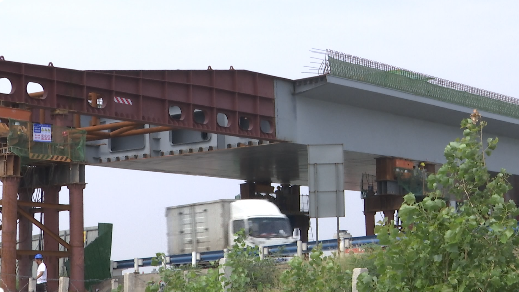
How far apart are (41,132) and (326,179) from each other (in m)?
11.3

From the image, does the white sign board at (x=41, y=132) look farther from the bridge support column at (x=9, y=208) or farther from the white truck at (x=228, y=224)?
the white truck at (x=228, y=224)

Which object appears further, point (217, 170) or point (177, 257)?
point (217, 170)

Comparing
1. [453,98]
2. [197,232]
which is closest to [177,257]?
[197,232]

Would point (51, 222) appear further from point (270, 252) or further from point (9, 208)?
point (270, 252)

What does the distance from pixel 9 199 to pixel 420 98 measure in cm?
2102

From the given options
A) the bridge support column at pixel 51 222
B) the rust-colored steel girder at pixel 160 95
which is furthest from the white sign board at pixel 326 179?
the bridge support column at pixel 51 222

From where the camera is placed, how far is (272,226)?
117ft

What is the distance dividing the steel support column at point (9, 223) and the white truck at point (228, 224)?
28.3 ft

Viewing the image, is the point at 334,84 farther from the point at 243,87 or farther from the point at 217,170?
the point at 217,170

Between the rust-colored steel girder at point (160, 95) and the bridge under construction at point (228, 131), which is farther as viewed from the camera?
the bridge under construction at point (228, 131)

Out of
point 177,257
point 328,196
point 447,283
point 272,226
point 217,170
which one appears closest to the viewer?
point 447,283

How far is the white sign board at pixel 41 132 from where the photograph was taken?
3027 cm

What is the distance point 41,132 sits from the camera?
30438 millimetres

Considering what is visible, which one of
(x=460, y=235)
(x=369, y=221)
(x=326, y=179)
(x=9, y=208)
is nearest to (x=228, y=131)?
(x=9, y=208)
